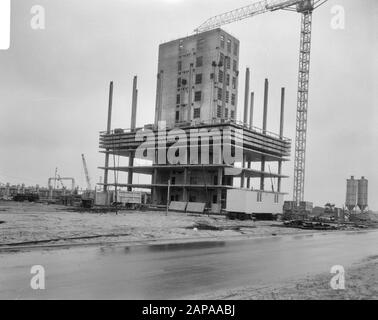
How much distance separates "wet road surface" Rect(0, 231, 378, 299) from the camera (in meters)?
10.9

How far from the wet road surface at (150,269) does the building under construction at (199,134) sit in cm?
6159

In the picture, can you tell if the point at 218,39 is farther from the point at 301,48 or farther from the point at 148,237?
the point at 148,237

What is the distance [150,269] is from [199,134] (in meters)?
73.4

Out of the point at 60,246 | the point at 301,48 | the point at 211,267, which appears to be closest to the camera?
the point at 211,267

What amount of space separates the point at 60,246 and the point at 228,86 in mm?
82338

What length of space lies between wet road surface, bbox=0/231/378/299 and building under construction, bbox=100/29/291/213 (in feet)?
202

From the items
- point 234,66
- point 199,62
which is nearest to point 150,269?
point 199,62

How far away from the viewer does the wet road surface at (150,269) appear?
1085 centimetres

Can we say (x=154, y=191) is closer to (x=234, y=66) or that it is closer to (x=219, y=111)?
(x=219, y=111)

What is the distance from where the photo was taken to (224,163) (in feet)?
280

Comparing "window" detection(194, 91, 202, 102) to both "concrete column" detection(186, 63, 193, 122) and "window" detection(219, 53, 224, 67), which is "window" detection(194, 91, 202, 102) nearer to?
"concrete column" detection(186, 63, 193, 122)

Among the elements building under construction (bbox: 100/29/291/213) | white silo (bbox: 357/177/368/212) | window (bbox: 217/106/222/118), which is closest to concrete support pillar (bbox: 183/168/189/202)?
building under construction (bbox: 100/29/291/213)

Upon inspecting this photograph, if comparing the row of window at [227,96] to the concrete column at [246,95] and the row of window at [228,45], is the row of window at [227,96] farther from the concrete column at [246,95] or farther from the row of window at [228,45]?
the row of window at [228,45]
